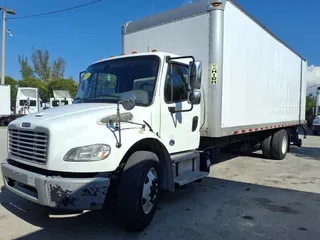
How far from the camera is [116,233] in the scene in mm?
3943

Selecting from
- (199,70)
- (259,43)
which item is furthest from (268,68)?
(199,70)

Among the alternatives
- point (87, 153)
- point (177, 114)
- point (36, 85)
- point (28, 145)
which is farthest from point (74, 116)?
point (36, 85)

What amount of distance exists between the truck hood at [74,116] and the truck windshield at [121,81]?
1.25 ft

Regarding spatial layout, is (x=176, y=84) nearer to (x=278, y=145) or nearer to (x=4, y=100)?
(x=278, y=145)

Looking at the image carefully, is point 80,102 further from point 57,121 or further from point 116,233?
point 116,233

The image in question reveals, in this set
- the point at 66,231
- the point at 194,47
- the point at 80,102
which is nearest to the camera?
the point at 66,231

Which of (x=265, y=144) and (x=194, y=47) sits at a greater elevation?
(x=194, y=47)

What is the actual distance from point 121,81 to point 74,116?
3.97 feet

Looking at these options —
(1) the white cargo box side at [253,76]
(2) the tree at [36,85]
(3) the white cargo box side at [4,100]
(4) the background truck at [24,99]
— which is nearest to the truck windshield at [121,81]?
(1) the white cargo box side at [253,76]

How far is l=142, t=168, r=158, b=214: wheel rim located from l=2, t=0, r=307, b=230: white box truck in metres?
0.01

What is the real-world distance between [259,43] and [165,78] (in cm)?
385

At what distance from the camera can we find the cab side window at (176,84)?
15.6 feet

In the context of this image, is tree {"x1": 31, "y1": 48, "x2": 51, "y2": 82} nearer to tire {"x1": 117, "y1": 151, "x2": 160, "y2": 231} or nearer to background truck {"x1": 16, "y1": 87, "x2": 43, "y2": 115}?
background truck {"x1": 16, "y1": 87, "x2": 43, "y2": 115}

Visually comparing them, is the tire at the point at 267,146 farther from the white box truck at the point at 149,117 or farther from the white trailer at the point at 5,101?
the white trailer at the point at 5,101
